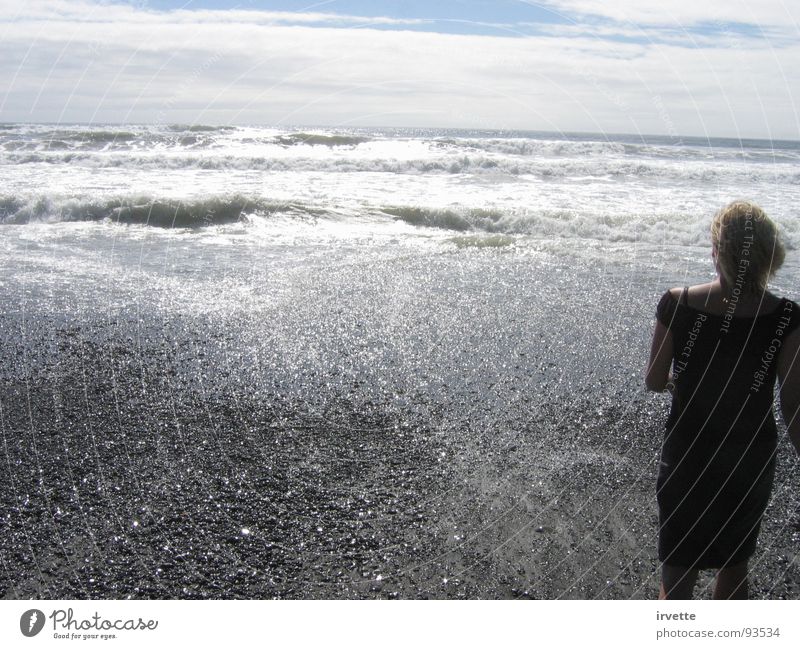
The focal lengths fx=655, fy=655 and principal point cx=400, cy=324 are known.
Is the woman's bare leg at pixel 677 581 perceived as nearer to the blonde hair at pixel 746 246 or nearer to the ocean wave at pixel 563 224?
the blonde hair at pixel 746 246

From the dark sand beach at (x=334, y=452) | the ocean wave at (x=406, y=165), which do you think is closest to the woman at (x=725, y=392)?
the dark sand beach at (x=334, y=452)

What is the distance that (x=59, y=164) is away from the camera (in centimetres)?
2247

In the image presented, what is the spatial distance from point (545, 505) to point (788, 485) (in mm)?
1736

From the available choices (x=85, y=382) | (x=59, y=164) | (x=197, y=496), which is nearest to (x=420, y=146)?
(x=59, y=164)

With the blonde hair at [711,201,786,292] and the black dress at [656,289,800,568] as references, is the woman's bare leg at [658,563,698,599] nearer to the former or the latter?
the black dress at [656,289,800,568]

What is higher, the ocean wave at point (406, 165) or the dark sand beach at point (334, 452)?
the dark sand beach at point (334, 452)

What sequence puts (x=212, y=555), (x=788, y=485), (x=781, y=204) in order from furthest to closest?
(x=781, y=204) → (x=788, y=485) → (x=212, y=555)

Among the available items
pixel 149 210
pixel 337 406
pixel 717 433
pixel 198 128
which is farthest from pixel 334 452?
pixel 198 128

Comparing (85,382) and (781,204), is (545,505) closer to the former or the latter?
(85,382)

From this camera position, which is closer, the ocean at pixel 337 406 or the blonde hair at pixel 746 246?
the blonde hair at pixel 746 246

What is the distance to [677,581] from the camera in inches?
108

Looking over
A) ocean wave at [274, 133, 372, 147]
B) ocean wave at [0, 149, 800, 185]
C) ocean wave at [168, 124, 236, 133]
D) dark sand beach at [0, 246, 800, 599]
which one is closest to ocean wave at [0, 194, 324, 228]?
dark sand beach at [0, 246, 800, 599]

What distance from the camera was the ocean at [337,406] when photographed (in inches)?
141

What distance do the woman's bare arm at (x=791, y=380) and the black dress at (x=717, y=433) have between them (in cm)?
3
